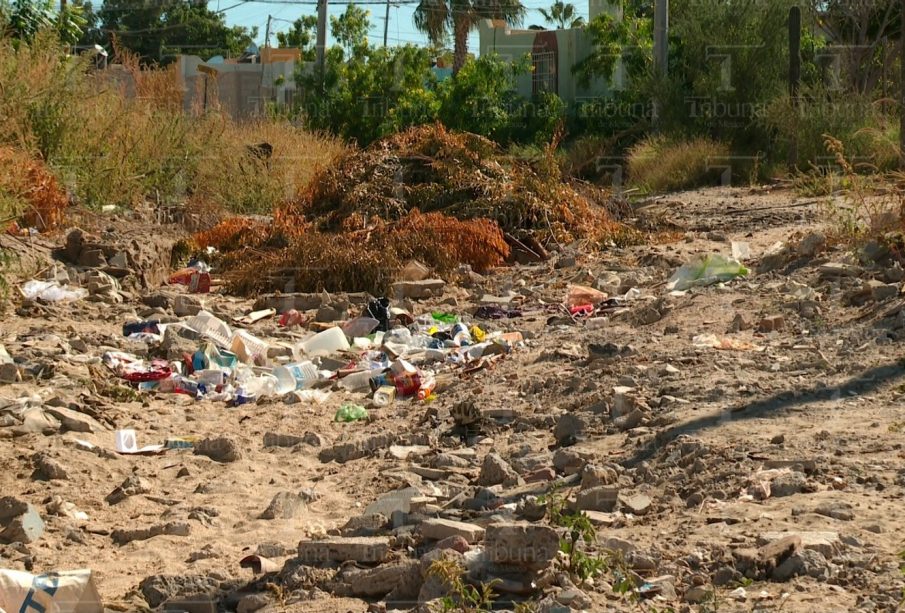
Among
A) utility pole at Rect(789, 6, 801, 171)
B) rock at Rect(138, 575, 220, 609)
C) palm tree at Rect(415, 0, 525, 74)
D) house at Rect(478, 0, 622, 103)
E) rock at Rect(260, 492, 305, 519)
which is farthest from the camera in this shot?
palm tree at Rect(415, 0, 525, 74)

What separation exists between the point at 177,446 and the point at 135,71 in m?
10.5

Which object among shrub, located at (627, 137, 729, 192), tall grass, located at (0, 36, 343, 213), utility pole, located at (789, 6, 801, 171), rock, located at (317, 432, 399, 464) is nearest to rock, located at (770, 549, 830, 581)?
rock, located at (317, 432, 399, 464)

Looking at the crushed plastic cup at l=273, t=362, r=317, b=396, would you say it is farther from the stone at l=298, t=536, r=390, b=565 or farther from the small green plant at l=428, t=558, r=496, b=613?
the small green plant at l=428, t=558, r=496, b=613

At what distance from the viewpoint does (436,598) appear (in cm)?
315

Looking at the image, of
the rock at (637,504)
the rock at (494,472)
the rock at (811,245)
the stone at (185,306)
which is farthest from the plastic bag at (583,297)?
the rock at (637,504)

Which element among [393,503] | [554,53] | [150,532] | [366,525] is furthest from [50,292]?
[554,53]

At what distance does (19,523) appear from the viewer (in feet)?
13.8

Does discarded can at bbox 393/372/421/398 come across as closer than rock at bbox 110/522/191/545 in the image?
No

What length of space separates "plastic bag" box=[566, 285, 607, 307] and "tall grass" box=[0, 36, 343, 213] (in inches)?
196

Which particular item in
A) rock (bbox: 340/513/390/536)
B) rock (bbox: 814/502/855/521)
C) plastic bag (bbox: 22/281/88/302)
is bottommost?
rock (bbox: 340/513/390/536)

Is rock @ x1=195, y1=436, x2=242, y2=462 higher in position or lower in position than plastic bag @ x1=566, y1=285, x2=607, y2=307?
lower

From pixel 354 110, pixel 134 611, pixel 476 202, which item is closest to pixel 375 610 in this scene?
pixel 134 611

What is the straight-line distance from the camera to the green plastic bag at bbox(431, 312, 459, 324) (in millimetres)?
8673

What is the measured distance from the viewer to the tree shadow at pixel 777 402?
460cm
